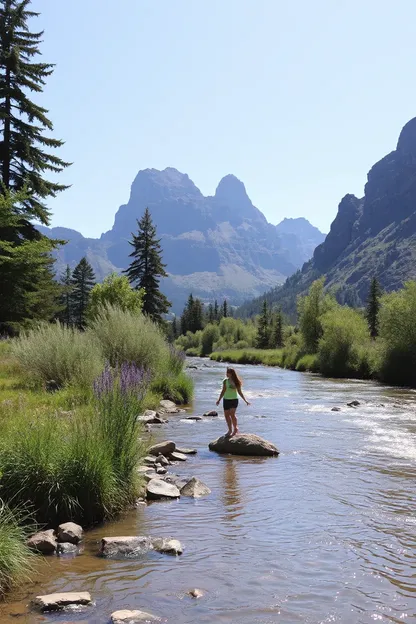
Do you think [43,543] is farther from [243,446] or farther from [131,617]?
[243,446]

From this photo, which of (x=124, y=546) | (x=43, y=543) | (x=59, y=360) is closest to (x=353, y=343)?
(x=59, y=360)

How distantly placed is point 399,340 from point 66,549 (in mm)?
34301

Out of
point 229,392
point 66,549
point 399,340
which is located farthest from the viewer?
point 399,340

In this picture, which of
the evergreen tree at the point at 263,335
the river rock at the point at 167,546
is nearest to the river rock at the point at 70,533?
the river rock at the point at 167,546

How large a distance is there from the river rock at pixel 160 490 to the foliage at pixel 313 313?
4832 centimetres

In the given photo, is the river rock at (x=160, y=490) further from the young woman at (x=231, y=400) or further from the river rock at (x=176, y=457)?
the young woman at (x=231, y=400)

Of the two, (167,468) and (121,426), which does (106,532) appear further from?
(167,468)

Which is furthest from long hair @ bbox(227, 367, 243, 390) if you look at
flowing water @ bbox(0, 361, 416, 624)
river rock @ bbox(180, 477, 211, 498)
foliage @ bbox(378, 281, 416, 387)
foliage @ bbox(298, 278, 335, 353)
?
foliage @ bbox(298, 278, 335, 353)

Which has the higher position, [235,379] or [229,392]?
[235,379]

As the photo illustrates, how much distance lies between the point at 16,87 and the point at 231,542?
96.6 ft

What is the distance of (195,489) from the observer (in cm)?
927

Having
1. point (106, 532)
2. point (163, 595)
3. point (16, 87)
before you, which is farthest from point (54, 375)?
point (16, 87)

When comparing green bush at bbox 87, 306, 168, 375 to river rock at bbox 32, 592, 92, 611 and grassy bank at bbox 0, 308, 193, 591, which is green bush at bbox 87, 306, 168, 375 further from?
river rock at bbox 32, 592, 92, 611

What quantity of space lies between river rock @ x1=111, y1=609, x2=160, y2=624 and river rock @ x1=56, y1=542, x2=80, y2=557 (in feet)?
5.40
